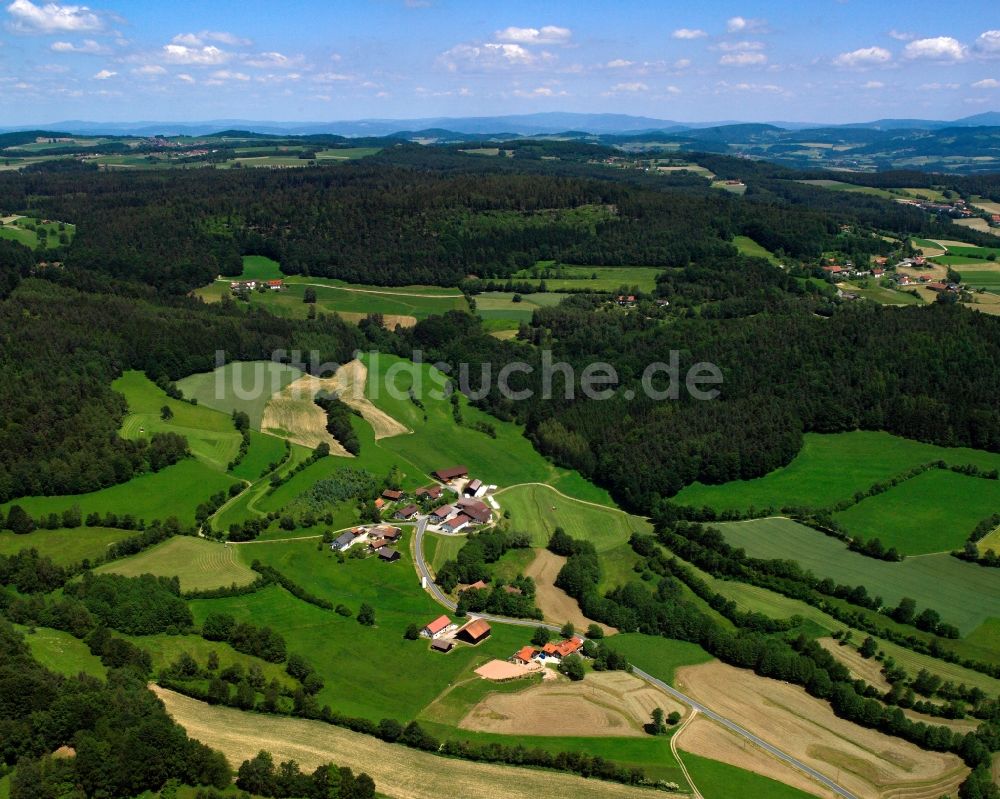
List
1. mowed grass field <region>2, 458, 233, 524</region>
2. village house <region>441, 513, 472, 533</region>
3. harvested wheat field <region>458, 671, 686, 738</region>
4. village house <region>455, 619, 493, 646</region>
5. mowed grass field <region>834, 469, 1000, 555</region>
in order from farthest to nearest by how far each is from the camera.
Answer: village house <region>441, 513, 472, 533</region>
mowed grass field <region>2, 458, 233, 524</region>
mowed grass field <region>834, 469, 1000, 555</region>
village house <region>455, 619, 493, 646</region>
harvested wheat field <region>458, 671, 686, 738</region>

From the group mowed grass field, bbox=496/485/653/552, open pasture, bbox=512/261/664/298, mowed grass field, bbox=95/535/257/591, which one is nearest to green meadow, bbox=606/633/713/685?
mowed grass field, bbox=496/485/653/552

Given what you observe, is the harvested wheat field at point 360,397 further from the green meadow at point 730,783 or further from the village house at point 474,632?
the green meadow at point 730,783

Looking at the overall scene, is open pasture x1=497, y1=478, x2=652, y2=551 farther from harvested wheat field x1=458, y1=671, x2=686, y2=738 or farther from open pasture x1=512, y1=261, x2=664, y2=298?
open pasture x1=512, y1=261, x2=664, y2=298

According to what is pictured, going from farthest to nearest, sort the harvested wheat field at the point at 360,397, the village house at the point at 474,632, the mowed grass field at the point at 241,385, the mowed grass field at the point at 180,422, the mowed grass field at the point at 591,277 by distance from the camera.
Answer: the mowed grass field at the point at 591,277 < the mowed grass field at the point at 241,385 < the harvested wheat field at the point at 360,397 < the mowed grass field at the point at 180,422 < the village house at the point at 474,632

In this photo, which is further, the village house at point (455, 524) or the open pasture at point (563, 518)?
the open pasture at point (563, 518)

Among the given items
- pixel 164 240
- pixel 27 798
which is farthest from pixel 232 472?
pixel 164 240

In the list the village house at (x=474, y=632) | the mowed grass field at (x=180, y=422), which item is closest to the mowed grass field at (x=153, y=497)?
the mowed grass field at (x=180, y=422)

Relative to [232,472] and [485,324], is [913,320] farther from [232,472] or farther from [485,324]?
[232,472]
